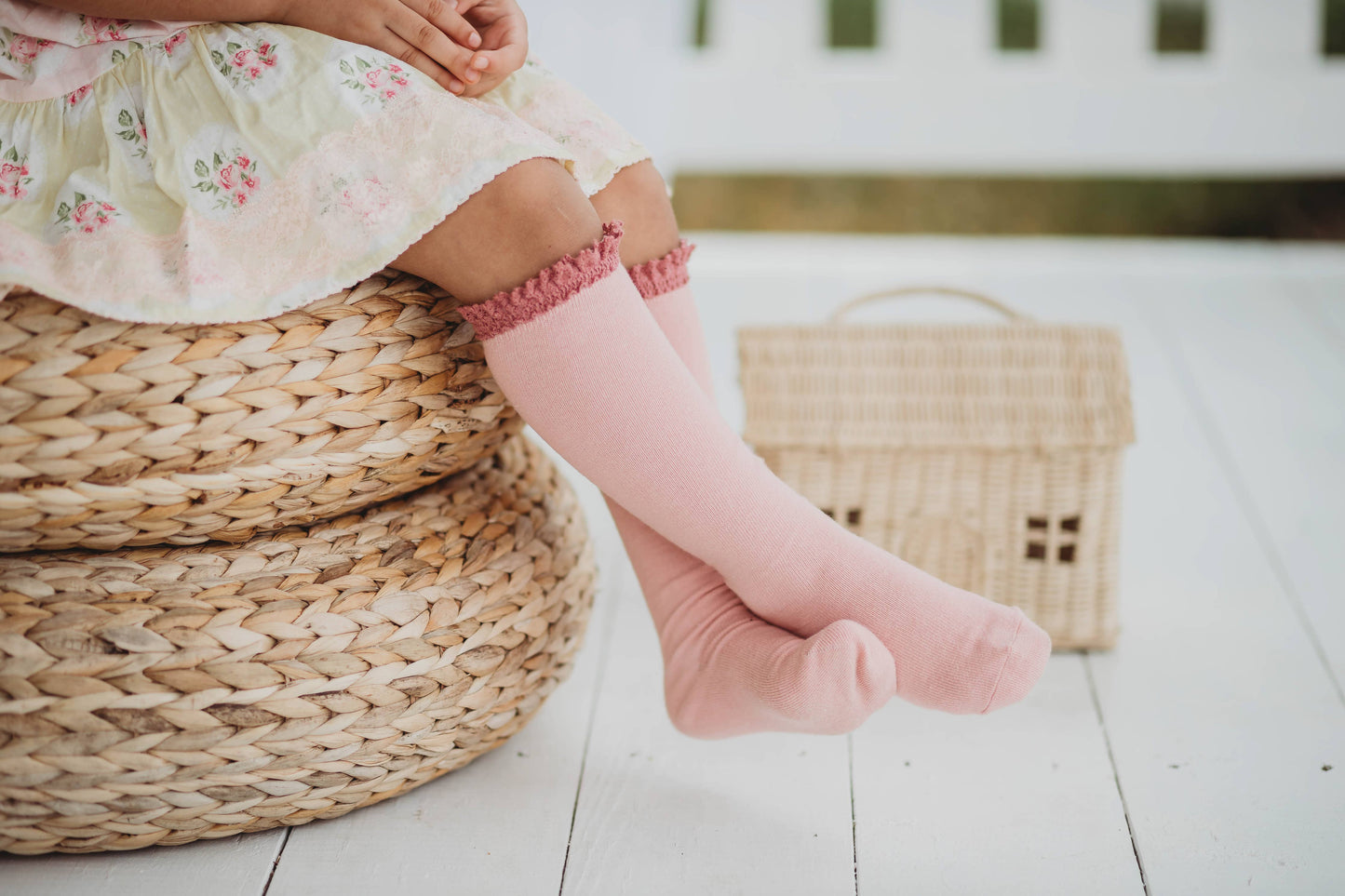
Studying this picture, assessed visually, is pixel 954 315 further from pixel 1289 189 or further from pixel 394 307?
pixel 394 307

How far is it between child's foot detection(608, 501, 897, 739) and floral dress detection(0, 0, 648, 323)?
0.26 metres

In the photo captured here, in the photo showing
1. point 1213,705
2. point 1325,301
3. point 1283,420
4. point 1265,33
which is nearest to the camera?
point 1213,705

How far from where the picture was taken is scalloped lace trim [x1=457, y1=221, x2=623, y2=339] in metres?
0.74

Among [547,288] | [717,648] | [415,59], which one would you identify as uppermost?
[415,59]

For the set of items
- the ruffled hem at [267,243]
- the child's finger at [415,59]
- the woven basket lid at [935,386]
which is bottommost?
the woven basket lid at [935,386]

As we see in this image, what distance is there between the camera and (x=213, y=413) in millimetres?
744

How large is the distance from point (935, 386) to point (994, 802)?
0.34m

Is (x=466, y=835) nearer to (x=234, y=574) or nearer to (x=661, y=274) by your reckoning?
(x=234, y=574)

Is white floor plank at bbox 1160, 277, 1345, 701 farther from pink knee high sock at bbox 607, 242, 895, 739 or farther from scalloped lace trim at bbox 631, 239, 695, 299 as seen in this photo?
scalloped lace trim at bbox 631, 239, 695, 299

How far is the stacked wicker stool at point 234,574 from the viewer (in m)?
0.73

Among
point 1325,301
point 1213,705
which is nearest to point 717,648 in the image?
point 1213,705

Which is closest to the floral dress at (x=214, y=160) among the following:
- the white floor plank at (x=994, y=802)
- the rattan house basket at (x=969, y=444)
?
the rattan house basket at (x=969, y=444)

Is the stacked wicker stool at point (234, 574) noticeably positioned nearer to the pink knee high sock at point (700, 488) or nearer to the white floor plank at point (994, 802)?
the pink knee high sock at point (700, 488)

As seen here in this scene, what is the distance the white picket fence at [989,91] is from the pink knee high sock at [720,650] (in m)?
1.29
